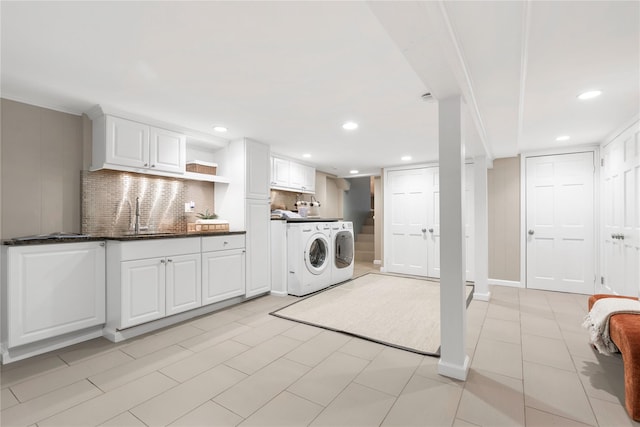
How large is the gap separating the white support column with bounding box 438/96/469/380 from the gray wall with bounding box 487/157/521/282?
3.28m

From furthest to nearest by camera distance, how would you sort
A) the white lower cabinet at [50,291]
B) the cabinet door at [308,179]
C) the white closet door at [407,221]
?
the white closet door at [407,221] < the cabinet door at [308,179] < the white lower cabinet at [50,291]

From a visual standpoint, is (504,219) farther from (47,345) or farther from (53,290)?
(47,345)

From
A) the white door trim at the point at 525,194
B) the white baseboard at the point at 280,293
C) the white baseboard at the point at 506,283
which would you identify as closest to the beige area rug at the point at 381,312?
the white baseboard at the point at 280,293

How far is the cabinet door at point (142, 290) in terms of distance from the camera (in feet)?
8.46

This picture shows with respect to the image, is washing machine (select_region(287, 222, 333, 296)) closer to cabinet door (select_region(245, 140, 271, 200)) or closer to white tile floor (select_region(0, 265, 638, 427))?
cabinet door (select_region(245, 140, 271, 200))

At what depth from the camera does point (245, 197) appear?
378 centimetres

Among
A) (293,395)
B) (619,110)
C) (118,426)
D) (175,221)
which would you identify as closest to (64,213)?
(175,221)

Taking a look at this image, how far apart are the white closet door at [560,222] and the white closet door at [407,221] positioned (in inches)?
64.1

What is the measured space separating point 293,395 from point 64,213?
262cm

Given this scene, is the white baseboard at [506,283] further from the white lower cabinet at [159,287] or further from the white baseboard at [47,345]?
the white baseboard at [47,345]

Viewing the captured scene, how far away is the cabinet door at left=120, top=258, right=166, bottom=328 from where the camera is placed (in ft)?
8.46

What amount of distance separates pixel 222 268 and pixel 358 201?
5.78 meters

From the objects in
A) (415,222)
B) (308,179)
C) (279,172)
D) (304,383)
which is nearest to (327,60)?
(304,383)

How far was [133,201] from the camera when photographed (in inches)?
126
